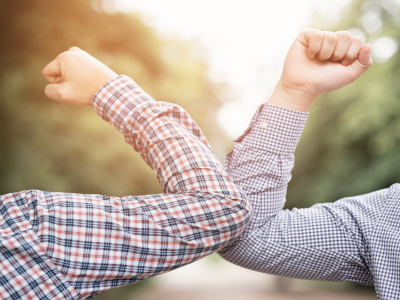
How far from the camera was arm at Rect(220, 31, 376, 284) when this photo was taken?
628 mm

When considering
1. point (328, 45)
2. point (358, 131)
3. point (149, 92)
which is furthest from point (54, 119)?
point (328, 45)

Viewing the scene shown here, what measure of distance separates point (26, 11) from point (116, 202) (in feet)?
14.1

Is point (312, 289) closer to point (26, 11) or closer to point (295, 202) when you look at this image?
point (295, 202)

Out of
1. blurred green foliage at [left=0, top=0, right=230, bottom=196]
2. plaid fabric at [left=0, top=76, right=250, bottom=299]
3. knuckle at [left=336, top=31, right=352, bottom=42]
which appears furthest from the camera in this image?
blurred green foliage at [left=0, top=0, right=230, bottom=196]

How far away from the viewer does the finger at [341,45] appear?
580 millimetres

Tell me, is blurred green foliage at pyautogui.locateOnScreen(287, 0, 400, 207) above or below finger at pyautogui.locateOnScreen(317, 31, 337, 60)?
below

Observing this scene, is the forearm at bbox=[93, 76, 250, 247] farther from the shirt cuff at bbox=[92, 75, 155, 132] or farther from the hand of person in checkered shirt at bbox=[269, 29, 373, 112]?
the hand of person in checkered shirt at bbox=[269, 29, 373, 112]

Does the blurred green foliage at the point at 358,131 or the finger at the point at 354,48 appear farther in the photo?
the blurred green foliage at the point at 358,131

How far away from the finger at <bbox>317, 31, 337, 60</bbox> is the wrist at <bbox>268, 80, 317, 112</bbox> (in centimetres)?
6

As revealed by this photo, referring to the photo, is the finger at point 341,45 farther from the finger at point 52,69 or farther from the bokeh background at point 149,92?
the bokeh background at point 149,92

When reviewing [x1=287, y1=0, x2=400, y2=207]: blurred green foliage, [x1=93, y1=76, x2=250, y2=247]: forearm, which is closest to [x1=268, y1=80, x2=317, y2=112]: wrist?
[x1=93, y1=76, x2=250, y2=247]: forearm

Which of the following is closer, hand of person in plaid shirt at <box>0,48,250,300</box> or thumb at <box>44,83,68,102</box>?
hand of person in plaid shirt at <box>0,48,250,300</box>

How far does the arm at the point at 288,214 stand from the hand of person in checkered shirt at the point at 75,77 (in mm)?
193

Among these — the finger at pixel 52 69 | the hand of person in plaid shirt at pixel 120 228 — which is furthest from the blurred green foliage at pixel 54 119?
the hand of person in plaid shirt at pixel 120 228
